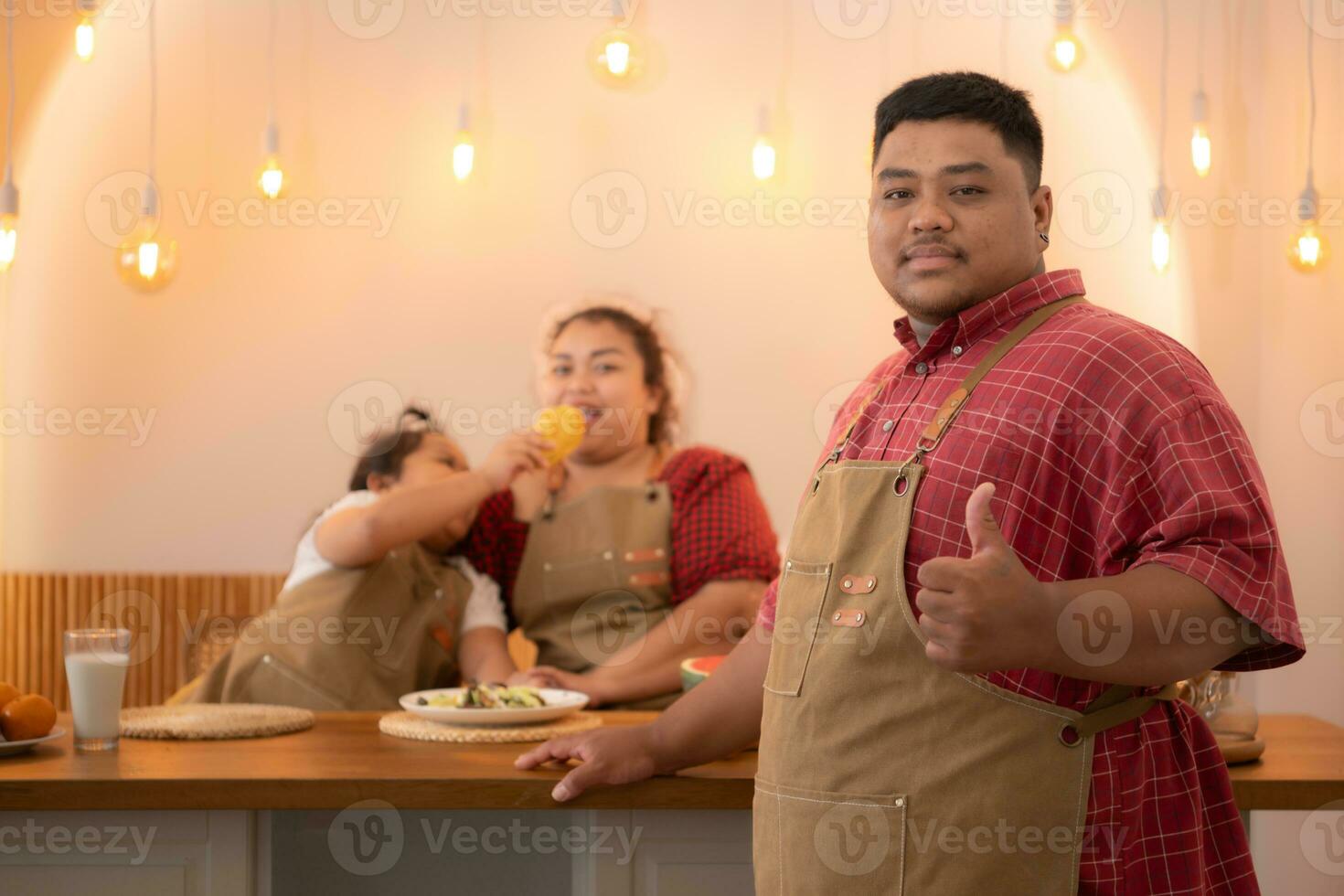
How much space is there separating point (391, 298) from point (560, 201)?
0.73 m

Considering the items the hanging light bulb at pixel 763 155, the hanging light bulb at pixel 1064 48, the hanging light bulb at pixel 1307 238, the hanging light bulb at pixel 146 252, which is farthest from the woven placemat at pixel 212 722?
the hanging light bulb at pixel 1307 238

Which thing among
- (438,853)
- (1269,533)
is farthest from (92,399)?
(1269,533)

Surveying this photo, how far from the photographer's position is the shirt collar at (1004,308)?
134cm

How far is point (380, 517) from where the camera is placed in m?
2.57

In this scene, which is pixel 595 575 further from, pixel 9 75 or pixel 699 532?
pixel 9 75

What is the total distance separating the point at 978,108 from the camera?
1.36m

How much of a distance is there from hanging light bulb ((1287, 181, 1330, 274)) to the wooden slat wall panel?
3.51 meters

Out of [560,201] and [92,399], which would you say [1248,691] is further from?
[92,399]

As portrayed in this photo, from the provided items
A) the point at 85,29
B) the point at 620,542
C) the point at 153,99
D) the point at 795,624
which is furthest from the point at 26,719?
the point at 153,99

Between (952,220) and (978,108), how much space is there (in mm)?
136

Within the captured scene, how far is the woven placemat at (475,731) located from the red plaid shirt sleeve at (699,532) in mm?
844

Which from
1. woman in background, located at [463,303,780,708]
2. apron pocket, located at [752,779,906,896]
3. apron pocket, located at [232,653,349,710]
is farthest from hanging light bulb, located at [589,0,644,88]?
apron pocket, located at [752,779,906,896]

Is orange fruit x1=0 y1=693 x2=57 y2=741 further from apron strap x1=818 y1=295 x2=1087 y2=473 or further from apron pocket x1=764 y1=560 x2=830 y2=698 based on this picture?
apron strap x1=818 y1=295 x2=1087 y2=473

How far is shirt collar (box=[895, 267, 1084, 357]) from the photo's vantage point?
134 cm
